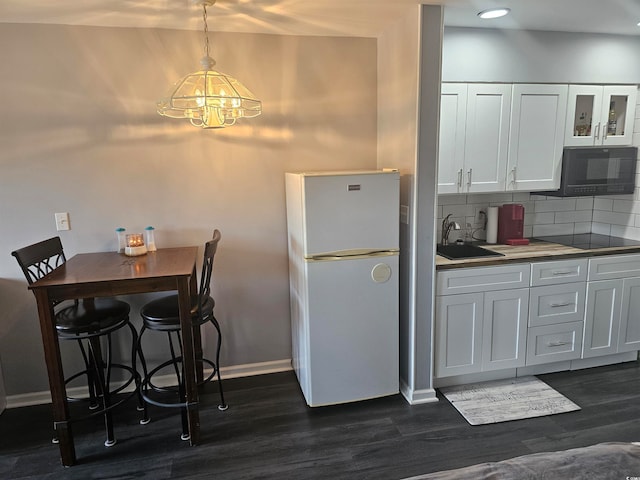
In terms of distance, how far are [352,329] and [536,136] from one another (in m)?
1.93

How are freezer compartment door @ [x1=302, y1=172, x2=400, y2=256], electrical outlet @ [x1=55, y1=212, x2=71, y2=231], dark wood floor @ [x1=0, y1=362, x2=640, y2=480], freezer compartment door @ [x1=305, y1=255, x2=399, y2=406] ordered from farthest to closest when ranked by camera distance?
electrical outlet @ [x1=55, y1=212, x2=71, y2=231] < freezer compartment door @ [x1=305, y1=255, x2=399, y2=406] < freezer compartment door @ [x1=302, y1=172, x2=400, y2=256] < dark wood floor @ [x1=0, y1=362, x2=640, y2=480]

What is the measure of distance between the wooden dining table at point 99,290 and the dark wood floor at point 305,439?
17cm

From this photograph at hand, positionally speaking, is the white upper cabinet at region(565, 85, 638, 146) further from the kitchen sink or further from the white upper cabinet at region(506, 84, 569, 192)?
the kitchen sink

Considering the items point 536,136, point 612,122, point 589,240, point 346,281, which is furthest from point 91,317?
point 612,122

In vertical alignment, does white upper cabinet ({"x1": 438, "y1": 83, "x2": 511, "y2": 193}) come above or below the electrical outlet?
above

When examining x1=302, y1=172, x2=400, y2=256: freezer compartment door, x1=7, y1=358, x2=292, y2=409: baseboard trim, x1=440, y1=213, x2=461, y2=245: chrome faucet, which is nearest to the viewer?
x1=302, y1=172, x2=400, y2=256: freezer compartment door

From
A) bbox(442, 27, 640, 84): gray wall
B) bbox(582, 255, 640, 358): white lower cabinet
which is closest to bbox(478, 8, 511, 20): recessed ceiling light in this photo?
bbox(442, 27, 640, 84): gray wall

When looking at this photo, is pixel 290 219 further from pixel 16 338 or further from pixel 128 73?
pixel 16 338

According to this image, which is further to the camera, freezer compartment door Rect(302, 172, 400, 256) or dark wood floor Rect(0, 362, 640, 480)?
freezer compartment door Rect(302, 172, 400, 256)

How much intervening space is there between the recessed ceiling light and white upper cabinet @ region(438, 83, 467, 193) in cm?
42

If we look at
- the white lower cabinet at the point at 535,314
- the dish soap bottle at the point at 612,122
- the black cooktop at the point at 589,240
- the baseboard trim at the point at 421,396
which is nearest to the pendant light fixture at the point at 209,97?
the white lower cabinet at the point at 535,314

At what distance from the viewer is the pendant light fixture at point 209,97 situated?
86.1 inches

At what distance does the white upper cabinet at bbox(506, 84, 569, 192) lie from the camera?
2971mm

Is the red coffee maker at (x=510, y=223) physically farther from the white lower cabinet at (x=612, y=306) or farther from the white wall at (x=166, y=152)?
the white wall at (x=166, y=152)
